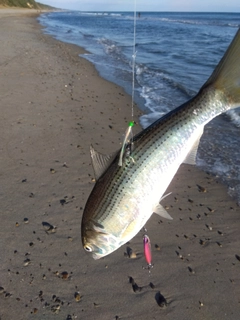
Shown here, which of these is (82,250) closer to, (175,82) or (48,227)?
(48,227)

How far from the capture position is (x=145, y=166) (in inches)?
94.4

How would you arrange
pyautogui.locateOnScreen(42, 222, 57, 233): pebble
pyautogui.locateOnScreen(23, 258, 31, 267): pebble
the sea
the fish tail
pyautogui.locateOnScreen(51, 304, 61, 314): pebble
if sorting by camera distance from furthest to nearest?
the sea < pyautogui.locateOnScreen(42, 222, 57, 233): pebble < pyautogui.locateOnScreen(23, 258, 31, 267): pebble < pyautogui.locateOnScreen(51, 304, 61, 314): pebble < the fish tail

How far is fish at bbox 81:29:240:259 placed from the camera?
237 cm

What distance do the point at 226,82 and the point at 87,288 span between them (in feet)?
10.9

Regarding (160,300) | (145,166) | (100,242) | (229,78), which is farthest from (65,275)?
(229,78)

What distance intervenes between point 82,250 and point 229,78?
3.48 meters

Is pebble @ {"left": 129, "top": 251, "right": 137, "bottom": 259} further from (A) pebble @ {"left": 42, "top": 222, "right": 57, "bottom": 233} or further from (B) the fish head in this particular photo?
(B) the fish head

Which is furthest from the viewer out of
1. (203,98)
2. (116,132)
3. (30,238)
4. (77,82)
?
(77,82)

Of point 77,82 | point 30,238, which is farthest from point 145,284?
point 77,82

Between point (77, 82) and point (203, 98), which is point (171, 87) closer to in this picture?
point (77, 82)

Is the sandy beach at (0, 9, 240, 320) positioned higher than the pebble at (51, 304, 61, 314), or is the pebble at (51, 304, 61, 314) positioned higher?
the sandy beach at (0, 9, 240, 320)

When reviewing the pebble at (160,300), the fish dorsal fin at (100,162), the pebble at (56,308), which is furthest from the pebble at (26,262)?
the fish dorsal fin at (100,162)

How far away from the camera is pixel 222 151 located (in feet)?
25.4

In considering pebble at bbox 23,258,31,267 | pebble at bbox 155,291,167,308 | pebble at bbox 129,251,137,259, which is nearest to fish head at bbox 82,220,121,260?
pebble at bbox 155,291,167,308
